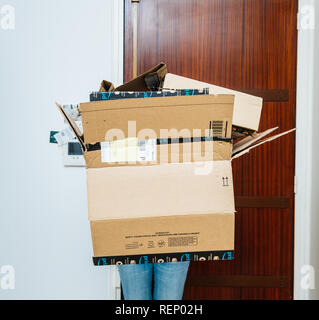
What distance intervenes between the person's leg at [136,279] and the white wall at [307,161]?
84 centimetres

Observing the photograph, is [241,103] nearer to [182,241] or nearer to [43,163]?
[182,241]

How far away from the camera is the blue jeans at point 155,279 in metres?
0.87

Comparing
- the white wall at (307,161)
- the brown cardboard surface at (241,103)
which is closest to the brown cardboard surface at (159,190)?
the brown cardboard surface at (241,103)

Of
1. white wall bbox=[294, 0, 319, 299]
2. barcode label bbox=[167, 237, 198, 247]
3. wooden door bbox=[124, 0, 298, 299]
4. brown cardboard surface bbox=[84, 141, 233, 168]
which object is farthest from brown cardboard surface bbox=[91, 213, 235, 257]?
white wall bbox=[294, 0, 319, 299]

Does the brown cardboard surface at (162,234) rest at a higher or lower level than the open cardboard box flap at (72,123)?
lower

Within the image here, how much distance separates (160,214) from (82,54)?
0.95 metres

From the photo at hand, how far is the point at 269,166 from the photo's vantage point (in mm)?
1322

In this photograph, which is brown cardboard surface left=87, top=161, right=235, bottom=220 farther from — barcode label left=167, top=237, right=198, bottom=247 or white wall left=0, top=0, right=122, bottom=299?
white wall left=0, top=0, right=122, bottom=299

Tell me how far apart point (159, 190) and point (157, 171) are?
0.05 m

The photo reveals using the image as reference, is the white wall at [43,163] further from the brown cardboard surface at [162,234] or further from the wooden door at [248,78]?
the brown cardboard surface at [162,234]

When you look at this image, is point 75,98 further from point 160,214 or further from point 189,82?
point 160,214

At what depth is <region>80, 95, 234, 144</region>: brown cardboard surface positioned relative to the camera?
27.9 inches

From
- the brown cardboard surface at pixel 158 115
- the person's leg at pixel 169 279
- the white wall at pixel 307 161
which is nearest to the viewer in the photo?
the brown cardboard surface at pixel 158 115

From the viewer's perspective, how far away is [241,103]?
809 mm
